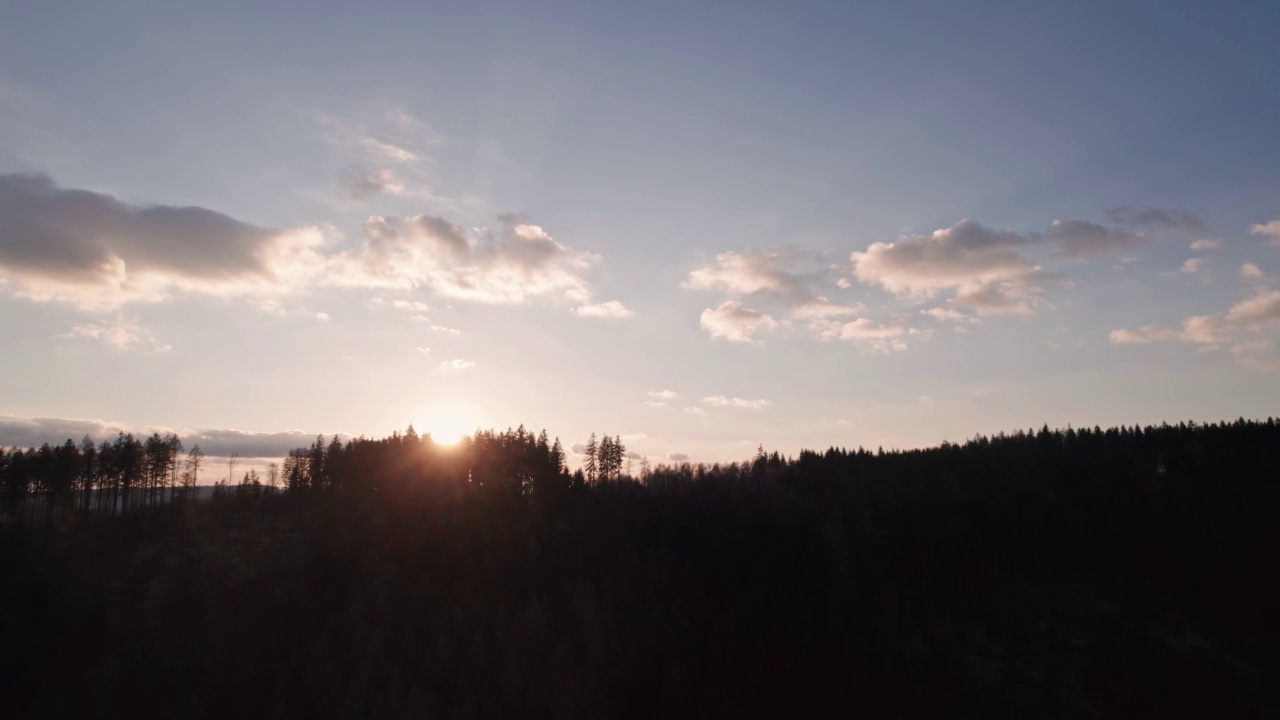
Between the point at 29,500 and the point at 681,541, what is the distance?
4057 inches

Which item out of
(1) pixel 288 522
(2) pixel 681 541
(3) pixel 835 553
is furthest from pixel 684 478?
(1) pixel 288 522

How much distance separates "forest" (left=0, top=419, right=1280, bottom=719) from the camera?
138 feet

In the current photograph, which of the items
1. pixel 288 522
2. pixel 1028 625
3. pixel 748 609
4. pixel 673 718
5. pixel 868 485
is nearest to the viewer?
pixel 673 718

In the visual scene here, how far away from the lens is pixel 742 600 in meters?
52.8

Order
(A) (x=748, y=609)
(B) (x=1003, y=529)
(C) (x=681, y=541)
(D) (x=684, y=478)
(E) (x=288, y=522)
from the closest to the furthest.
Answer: (A) (x=748, y=609) → (B) (x=1003, y=529) → (C) (x=681, y=541) → (D) (x=684, y=478) → (E) (x=288, y=522)

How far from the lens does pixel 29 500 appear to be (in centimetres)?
10912

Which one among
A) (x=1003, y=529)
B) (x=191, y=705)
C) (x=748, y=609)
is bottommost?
(x=191, y=705)

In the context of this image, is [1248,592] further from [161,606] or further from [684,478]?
[161,606]

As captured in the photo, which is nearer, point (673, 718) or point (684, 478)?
point (673, 718)

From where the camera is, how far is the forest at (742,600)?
42.0m

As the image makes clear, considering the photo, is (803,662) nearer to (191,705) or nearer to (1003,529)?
(1003,529)

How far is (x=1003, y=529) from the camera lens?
5509cm

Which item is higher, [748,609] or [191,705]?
[748,609]

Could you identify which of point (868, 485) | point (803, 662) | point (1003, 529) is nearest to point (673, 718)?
point (803, 662)
